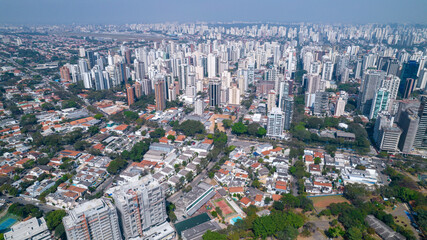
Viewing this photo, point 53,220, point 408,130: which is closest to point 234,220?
point 53,220

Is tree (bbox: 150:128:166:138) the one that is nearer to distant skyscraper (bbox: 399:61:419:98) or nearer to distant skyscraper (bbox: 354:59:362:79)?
distant skyscraper (bbox: 399:61:419:98)

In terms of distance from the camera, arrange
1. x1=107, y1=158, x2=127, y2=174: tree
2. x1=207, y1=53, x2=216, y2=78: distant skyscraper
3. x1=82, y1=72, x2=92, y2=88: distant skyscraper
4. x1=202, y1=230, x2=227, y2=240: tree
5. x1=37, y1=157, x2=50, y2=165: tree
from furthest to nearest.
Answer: x1=207, y1=53, x2=216, y2=78: distant skyscraper → x1=82, y1=72, x2=92, y2=88: distant skyscraper → x1=37, y1=157, x2=50, y2=165: tree → x1=107, y1=158, x2=127, y2=174: tree → x1=202, y1=230, x2=227, y2=240: tree

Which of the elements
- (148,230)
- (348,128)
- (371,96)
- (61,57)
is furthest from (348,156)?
(61,57)

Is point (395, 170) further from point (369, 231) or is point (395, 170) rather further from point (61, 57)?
point (61, 57)

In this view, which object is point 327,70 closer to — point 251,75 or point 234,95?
point 251,75

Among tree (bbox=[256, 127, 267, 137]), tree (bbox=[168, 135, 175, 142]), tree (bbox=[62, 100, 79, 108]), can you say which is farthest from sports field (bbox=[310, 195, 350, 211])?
tree (bbox=[62, 100, 79, 108])

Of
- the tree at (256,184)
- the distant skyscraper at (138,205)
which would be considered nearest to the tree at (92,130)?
→ the distant skyscraper at (138,205)

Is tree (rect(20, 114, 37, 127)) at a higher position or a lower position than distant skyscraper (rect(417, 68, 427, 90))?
lower
